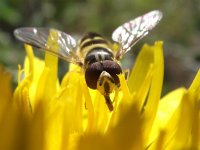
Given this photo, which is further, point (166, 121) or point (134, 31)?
point (134, 31)

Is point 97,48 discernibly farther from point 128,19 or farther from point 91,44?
point 128,19

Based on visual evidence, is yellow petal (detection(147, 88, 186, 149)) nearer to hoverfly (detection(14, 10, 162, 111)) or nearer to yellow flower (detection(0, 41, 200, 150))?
yellow flower (detection(0, 41, 200, 150))

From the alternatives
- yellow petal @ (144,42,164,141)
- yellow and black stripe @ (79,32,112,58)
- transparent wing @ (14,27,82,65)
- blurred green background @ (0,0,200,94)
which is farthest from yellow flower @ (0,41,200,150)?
blurred green background @ (0,0,200,94)

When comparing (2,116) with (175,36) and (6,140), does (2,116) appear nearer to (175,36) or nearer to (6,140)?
(6,140)

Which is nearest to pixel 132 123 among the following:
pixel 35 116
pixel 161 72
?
pixel 35 116

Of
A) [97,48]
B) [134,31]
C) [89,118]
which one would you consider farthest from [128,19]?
[89,118]

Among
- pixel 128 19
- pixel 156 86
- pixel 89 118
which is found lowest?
pixel 89 118
